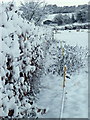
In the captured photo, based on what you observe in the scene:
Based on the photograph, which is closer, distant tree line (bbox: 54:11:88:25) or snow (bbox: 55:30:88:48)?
snow (bbox: 55:30:88:48)

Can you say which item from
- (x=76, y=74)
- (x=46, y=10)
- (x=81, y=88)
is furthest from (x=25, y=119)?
(x=46, y=10)

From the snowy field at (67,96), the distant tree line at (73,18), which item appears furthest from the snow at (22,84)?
the distant tree line at (73,18)

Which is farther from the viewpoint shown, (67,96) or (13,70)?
(67,96)

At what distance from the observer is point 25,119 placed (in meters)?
4.65

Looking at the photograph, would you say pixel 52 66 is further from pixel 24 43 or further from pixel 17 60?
pixel 17 60

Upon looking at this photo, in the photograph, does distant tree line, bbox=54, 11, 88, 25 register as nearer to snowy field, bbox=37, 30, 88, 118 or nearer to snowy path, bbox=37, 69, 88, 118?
snowy field, bbox=37, 30, 88, 118

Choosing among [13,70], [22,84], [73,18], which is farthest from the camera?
[73,18]

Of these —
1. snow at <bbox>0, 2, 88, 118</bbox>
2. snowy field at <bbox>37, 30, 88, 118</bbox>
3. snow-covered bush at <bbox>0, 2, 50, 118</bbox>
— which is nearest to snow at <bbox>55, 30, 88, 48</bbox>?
snowy field at <bbox>37, 30, 88, 118</bbox>

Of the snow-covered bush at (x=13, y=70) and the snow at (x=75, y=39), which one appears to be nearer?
the snow-covered bush at (x=13, y=70)

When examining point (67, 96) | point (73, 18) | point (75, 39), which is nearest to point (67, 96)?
point (67, 96)

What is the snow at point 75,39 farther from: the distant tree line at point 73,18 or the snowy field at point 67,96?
the distant tree line at point 73,18

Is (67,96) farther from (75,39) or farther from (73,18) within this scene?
(73,18)

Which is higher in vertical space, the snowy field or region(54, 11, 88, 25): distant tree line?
region(54, 11, 88, 25): distant tree line

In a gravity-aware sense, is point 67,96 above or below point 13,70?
below
